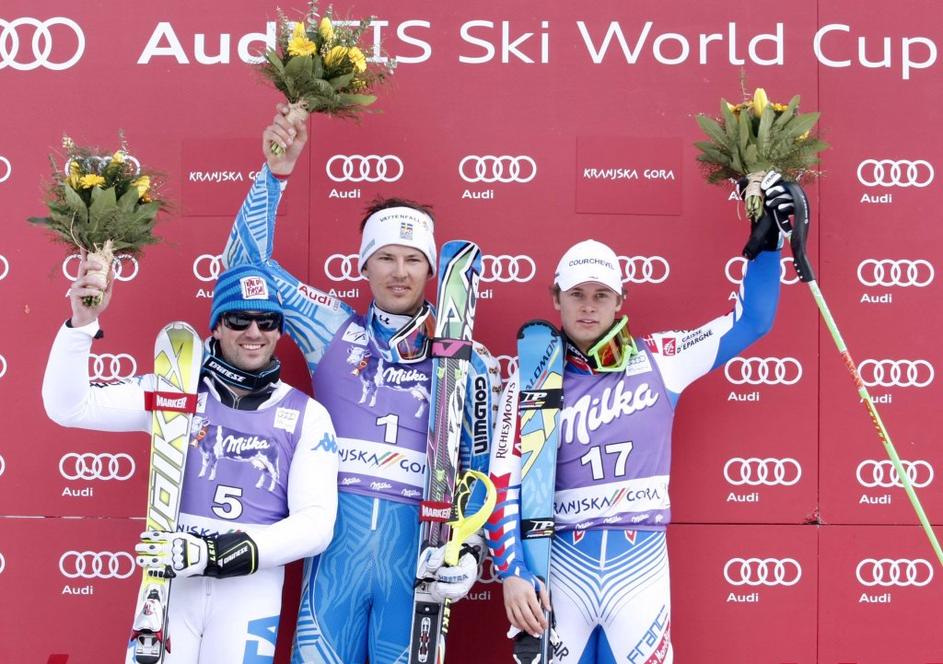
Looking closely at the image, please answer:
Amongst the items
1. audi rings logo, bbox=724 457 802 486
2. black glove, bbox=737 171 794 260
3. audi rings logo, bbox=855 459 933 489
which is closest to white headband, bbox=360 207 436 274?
black glove, bbox=737 171 794 260

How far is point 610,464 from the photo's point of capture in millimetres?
4082

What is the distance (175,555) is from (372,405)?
0.99 meters

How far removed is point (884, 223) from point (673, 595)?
2002 millimetres

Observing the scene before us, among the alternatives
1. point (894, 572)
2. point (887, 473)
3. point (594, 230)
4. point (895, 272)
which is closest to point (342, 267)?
point (594, 230)

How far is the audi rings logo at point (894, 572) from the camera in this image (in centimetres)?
480

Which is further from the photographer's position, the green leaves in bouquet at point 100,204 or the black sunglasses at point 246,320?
the black sunglasses at point 246,320

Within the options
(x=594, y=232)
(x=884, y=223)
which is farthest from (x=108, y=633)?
(x=884, y=223)

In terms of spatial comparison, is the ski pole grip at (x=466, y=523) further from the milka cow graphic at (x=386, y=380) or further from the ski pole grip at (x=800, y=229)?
the ski pole grip at (x=800, y=229)

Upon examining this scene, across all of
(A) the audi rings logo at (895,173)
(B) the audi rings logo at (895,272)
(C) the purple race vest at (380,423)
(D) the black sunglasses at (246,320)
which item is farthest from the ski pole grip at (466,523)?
(A) the audi rings logo at (895,173)

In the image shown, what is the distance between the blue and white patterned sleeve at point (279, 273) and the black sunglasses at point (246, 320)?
30cm

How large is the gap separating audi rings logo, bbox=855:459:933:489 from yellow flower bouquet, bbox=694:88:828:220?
56.3 inches

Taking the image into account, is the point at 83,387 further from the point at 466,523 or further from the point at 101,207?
the point at 466,523

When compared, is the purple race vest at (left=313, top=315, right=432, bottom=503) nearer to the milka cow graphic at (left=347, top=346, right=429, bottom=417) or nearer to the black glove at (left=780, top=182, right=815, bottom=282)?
the milka cow graphic at (left=347, top=346, right=429, bottom=417)

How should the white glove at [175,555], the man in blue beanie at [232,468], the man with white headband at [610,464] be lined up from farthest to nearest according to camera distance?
1. the man with white headband at [610,464]
2. the man in blue beanie at [232,468]
3. the white glove at [175,555]
